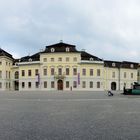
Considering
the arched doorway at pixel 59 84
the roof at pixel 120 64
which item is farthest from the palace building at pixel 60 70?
the roof at pixel 120 64

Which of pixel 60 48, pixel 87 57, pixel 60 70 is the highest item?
pixel 60 48

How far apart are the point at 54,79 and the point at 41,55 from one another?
7057 millimetres

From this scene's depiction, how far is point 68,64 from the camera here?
79.9 meters

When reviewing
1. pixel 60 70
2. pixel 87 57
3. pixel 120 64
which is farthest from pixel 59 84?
pixel 120 64

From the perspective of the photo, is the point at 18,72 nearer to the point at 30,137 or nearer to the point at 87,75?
the point at 87,75

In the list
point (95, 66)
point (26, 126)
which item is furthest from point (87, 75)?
point (26, 126)

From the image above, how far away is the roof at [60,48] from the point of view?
79.8 metres

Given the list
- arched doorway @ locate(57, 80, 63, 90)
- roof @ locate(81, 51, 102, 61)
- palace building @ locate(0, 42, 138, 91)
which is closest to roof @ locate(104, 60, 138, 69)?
palace building @ locate(0, 42, 138, 91)

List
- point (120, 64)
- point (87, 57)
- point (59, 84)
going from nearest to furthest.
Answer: point (59, 84) → point (87, 57) → point (120, 64)

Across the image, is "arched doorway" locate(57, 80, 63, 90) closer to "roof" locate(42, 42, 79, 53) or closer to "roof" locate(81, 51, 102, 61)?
"roof" locate(42, 42, 79, 53)

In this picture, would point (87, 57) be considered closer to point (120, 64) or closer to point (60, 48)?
point (60, 48)

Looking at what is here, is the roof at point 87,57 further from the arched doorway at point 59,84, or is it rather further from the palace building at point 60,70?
the arched doorway at point 59,84

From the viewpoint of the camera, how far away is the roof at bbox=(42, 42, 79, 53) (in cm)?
7975

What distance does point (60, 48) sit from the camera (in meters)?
80.1
